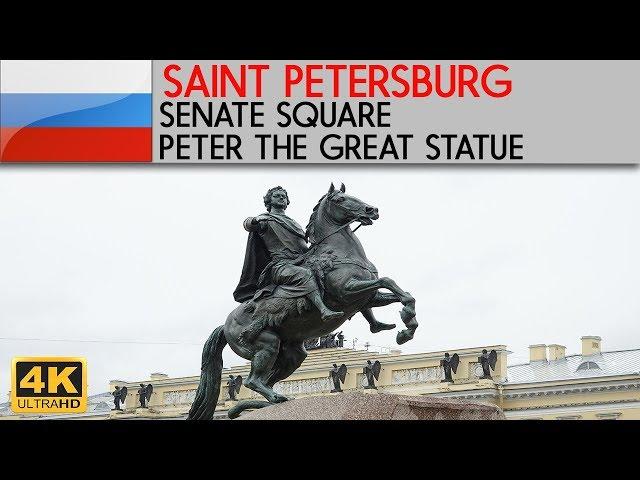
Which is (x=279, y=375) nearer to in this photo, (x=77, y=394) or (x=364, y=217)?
(x=364, y=217)

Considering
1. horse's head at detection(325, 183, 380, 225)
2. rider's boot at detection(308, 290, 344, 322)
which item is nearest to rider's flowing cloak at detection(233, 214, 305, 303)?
horse's head at detection(325, 183, 380, 225)

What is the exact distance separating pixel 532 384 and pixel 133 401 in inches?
590

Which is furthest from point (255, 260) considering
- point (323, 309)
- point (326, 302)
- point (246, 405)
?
point (246, 405)

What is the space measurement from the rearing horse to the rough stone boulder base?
412 millimetres

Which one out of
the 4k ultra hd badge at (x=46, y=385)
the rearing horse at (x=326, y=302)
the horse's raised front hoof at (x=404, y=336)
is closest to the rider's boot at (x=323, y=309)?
the rearing horse at (x=326, y=302)

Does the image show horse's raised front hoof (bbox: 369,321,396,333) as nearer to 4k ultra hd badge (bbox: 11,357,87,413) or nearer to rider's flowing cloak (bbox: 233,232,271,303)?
rider's flowing cloak (bbox: 233,232,271,303)

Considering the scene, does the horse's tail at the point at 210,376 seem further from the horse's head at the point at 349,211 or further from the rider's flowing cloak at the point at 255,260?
the horse's head at the point at 349,211

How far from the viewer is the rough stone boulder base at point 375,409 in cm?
1089

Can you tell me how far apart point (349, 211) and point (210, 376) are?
210 centimetres

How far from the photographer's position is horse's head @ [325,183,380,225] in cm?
1204

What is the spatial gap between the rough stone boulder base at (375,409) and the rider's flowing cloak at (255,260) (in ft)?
3.89

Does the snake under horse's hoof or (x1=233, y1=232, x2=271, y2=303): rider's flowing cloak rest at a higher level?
(x1=233, y1=232, x2=271, y2=303): rider's flowing cloak

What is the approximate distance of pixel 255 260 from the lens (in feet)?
40.9

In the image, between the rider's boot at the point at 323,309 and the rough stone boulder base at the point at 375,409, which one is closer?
the rough stone boulder base at the point at 375,409
